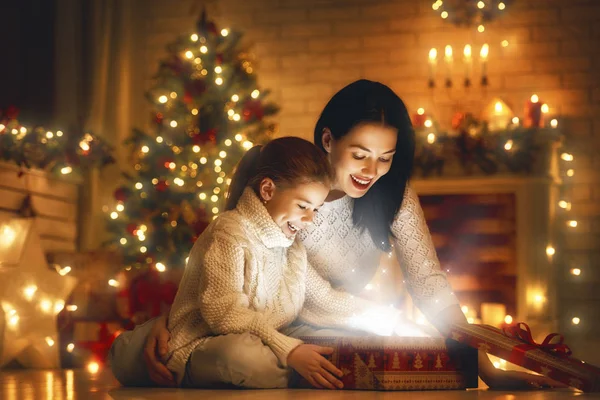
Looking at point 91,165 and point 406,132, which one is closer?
point 406,132

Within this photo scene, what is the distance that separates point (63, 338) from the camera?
11.6 ft

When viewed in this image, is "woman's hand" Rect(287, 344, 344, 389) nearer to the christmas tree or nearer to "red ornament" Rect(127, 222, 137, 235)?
the christmas tree

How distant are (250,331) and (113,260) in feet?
7.40

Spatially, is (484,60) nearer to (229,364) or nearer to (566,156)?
(566,156)

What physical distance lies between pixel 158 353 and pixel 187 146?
2697 millimetres

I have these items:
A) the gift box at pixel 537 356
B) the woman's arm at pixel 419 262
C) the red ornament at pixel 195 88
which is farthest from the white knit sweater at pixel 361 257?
the red ornament at pixel 195 88

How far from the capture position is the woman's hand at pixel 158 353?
7.20 ft

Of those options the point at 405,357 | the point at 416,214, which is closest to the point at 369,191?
the point at 416,214

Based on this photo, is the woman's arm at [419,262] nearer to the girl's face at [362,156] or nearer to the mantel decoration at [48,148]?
the girl's face at [362,156]

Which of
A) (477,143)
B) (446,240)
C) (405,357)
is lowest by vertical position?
(405,357)

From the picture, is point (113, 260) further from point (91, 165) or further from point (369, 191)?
point (369, 191)

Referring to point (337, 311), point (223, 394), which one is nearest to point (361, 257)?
point (337, 311)

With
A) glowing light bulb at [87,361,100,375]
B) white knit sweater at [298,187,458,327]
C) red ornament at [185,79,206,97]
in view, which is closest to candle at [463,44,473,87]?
red ornament at [185,79,206,97]

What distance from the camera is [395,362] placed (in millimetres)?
2104
